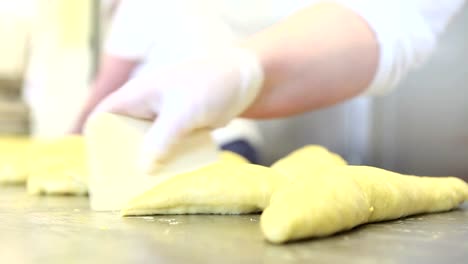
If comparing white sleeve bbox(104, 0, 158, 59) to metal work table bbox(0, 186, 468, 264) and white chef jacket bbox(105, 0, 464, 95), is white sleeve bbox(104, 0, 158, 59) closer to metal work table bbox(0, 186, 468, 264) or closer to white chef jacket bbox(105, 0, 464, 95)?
white chef jacket bbox(105, 0, 464, 95)

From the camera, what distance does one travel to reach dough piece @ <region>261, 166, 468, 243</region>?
0.44 metres

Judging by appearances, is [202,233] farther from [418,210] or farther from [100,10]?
[100,10]

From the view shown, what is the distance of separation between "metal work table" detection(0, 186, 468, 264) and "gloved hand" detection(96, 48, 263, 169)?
107 millimetres

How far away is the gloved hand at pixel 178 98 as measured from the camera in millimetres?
654

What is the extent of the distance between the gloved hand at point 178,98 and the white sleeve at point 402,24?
0.24m

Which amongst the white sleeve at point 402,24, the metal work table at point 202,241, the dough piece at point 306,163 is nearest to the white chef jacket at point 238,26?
the white sleeve at point 402,24

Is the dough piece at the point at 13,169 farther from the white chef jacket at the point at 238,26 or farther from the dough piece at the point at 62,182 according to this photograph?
the white chef jacket at the point at 238,26

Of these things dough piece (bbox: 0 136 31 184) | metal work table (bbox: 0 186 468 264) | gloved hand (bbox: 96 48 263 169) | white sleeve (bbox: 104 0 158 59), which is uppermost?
white sleeve (bbox: 104 0 158 59)

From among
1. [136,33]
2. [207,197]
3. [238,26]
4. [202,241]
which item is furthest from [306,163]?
[136,33]

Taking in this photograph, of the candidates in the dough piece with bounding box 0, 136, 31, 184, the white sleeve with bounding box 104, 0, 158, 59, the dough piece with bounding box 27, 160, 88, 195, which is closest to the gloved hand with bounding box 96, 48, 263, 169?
the dough piece with bounding box 27, 160, 88, 195

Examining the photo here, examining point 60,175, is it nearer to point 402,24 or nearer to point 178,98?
point 178,98

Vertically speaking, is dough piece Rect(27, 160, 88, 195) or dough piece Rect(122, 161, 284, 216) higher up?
dough piece Rect(122, 161, 284, 216)

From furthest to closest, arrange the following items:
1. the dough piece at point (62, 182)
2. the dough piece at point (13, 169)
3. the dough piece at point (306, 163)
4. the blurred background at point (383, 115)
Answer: the blurred background at point (383, 115) → the dough piece at point (13, 169) → the dough piece at point (62, 182) → the dough piece at point (306, 163)

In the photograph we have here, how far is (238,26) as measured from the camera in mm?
1114
